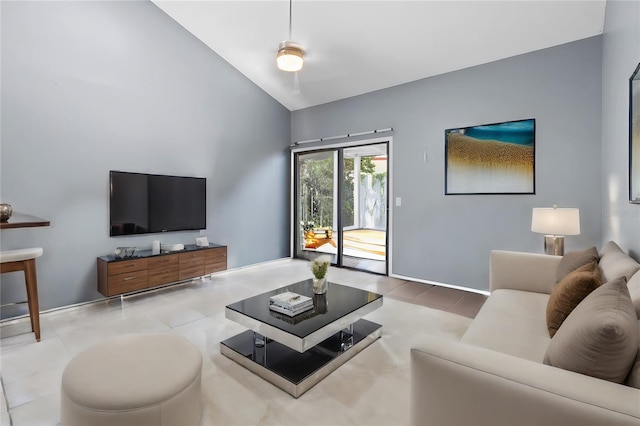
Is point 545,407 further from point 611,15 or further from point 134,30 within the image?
point 134,30

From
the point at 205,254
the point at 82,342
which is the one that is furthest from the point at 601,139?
the point at 82,342

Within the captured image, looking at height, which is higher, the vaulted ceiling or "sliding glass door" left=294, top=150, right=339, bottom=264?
the vaulted ceiling

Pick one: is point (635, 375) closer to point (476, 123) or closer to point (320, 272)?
point (320, 272)

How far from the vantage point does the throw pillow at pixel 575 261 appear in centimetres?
210

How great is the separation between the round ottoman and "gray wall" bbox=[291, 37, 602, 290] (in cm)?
344

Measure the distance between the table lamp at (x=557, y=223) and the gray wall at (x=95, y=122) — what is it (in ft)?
13.2

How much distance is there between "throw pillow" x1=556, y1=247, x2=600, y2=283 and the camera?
210 centimetres

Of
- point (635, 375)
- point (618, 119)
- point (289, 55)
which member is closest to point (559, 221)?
point (618, 119)

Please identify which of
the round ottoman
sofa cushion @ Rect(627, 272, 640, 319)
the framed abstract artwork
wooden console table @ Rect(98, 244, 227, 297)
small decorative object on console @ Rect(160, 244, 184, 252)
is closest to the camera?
sofa cushion @ Rect(627, 272, 640, 319)

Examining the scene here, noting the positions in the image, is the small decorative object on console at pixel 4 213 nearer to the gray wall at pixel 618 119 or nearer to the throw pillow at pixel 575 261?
the throw pillow at pixel 575 261

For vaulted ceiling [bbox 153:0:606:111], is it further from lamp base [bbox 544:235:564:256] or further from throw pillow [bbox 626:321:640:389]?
throw pillow [bbox 626:321:640:389]

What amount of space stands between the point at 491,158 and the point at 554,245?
4.07 feet

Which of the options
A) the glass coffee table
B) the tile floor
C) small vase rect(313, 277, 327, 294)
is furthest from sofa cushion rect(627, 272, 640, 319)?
small vase rect(313, 277, 327, 294)

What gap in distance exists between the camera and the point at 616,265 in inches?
68.2
